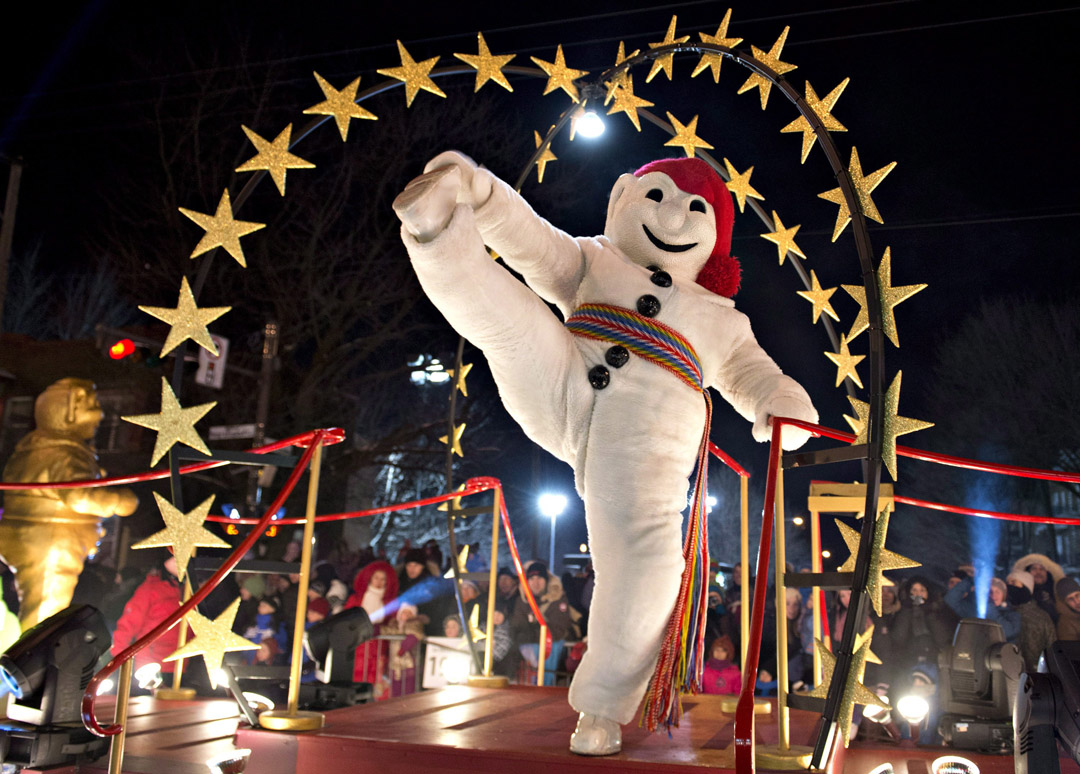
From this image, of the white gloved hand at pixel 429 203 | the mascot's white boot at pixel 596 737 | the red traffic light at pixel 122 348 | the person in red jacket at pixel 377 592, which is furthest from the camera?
the person in red jacket at pixel 377 592

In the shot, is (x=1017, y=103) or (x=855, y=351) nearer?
(x=1017, y=103)

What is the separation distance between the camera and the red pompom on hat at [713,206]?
283cm

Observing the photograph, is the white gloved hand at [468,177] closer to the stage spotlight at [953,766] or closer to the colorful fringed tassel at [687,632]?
the colorful fringed tassel at [687,632]

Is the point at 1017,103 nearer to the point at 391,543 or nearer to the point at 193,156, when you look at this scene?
the point at 193,156

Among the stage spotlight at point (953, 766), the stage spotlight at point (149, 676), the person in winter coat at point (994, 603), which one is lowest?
the stage spotlight at point (149, 676)

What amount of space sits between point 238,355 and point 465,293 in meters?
8.47

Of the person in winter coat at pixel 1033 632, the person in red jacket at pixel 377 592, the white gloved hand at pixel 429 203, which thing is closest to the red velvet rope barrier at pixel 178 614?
the white gloved hand at pixel 429 203

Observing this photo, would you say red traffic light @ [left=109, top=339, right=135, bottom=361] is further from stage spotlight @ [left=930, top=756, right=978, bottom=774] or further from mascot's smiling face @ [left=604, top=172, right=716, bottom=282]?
stage spotlight @ [left=930, top=756, right=978, bottom=774]

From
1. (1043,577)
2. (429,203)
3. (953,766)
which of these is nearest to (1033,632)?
(1043,577)

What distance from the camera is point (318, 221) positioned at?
9812mm

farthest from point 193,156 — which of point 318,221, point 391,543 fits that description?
point 391,543

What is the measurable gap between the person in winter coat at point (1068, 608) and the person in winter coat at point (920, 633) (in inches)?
24.3

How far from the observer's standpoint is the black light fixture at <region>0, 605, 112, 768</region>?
2789 millimetres

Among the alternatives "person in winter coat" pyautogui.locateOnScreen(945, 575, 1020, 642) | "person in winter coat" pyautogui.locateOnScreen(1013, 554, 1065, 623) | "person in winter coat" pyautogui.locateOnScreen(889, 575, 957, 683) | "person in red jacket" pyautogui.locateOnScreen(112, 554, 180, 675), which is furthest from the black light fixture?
"person in winter coat" pyautogui.locateOnScreen(1013, 554, 1065, 623)
